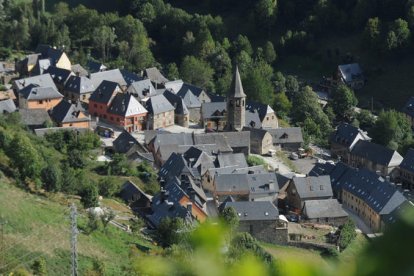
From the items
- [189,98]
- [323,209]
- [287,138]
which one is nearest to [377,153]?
[287,138]

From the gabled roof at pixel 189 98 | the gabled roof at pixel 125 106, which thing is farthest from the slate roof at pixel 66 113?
the gabled roof at pixel 189 98

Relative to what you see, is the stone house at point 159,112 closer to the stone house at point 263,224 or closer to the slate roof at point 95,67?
the slate roof at point 95,67

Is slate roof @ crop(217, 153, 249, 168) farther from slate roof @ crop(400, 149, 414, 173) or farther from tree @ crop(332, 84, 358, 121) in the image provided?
tree @ crop(332, 84, 358, 121)

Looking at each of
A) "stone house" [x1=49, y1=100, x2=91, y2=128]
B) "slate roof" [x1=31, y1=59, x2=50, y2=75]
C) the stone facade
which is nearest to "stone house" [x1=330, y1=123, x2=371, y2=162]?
the stone facade

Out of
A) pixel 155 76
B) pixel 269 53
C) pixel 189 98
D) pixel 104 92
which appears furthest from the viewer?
pixel 269 53

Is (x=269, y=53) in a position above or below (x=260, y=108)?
below

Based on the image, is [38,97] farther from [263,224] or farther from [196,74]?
[263,224]

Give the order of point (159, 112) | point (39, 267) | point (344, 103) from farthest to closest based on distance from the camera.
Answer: point (344, 103)
point (159, 112)
point (39, 267)
